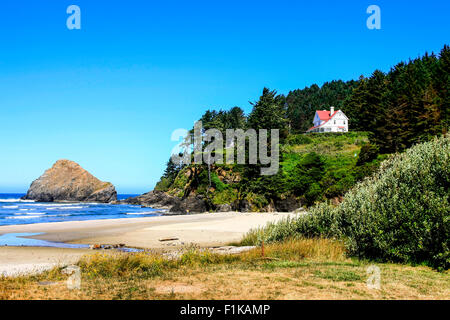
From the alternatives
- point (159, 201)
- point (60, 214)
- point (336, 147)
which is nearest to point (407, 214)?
point (336, 147)

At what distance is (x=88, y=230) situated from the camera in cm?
2861

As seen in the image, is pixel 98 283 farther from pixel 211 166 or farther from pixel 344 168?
pixel 211 166

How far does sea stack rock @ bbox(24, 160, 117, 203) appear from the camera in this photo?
10938 cm

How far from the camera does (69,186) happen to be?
113 m

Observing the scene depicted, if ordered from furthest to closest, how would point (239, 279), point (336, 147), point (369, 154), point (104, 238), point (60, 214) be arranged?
point (336, 147) → point (60, 214) → point (369, 154) → point (104, 238) → point (239, 279)

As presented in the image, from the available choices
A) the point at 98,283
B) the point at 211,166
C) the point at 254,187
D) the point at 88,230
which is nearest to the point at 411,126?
the point at 254,187

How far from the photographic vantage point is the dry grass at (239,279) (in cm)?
772

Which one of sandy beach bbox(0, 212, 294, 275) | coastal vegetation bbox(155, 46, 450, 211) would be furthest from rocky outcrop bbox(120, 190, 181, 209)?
sandy beach bbox(0, 212, 294, 275)

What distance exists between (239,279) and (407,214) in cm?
666

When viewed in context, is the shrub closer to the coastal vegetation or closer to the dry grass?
the coastal vegetation

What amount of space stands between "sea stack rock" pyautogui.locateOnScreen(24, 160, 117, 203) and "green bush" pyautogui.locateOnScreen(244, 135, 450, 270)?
103676 mm

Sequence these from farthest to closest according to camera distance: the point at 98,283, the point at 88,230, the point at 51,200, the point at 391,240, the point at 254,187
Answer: the point at 51,200 < the point at 254,187 < the point at 88,230 < the point at 391,240 < the point at 98,283

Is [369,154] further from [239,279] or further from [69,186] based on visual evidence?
[69,186]
